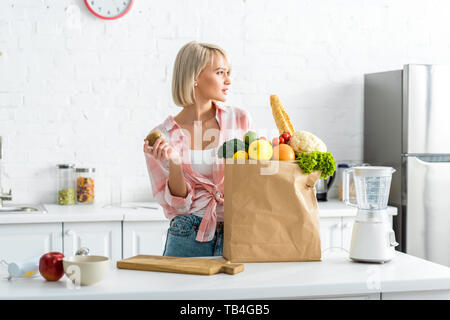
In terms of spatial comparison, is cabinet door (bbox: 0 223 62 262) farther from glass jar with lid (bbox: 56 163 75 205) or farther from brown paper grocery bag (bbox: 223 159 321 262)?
brown paper grocery bag (bbox: 223 159 321 262)

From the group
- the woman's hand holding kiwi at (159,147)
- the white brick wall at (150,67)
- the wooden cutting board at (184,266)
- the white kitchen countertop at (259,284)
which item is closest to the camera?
the white kitchen countertop at (259,284)

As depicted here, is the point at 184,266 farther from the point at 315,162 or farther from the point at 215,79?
the point at 215,79

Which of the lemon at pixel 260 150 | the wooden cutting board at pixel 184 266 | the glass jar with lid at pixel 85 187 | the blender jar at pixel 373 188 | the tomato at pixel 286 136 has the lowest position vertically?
the wooden cutting board at pixel 184 266

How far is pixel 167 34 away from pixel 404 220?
1851mm

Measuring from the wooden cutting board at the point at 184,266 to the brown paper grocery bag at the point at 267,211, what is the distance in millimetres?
84

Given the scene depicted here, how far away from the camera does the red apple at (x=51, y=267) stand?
1.40 meters

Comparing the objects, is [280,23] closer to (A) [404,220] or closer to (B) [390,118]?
(B) [390,118]

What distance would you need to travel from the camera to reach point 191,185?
75.7 inches

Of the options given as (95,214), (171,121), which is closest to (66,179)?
(95,214)

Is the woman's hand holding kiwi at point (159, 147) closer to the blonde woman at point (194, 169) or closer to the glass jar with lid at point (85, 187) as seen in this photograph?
the blonde woman at point (194, 169)

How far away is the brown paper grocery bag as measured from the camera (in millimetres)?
1593

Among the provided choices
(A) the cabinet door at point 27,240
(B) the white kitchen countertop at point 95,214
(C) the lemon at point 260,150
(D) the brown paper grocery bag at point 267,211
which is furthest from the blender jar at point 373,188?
(A) the cabinet door at point 27,240

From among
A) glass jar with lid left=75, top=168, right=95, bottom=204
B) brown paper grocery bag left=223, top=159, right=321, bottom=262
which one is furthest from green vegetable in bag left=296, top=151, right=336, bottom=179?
glass jar with lid left=75, top=168, right=95, bottom=204
